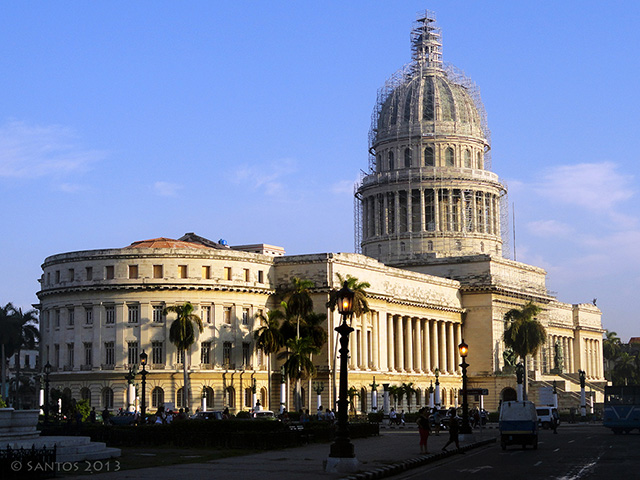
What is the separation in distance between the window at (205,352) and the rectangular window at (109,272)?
1015cm

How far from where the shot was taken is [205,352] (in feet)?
320

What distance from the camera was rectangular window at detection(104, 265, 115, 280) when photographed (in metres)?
97.9

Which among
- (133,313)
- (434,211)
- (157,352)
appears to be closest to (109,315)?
(133,313)

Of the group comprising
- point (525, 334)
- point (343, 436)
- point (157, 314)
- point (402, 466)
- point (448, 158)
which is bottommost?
point (402, 466)

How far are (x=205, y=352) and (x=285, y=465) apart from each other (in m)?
60.1

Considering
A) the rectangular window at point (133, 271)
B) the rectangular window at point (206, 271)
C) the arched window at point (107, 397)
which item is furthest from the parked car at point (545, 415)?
the arched window at point (107, 397)

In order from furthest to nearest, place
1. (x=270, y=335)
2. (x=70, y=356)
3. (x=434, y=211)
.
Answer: (x=434, y=211) < (x=70, y=356) < (x=270, y=335)

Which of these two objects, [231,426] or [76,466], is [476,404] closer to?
[231,426]

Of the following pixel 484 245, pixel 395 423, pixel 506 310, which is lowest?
pixel 395 423

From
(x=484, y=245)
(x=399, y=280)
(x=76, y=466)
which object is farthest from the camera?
(x=484, y=245)

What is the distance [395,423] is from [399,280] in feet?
95.3

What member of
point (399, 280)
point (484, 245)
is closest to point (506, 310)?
point (484, 245)

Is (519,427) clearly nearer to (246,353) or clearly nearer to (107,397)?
(246,353)

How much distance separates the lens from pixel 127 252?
97.5 meters
